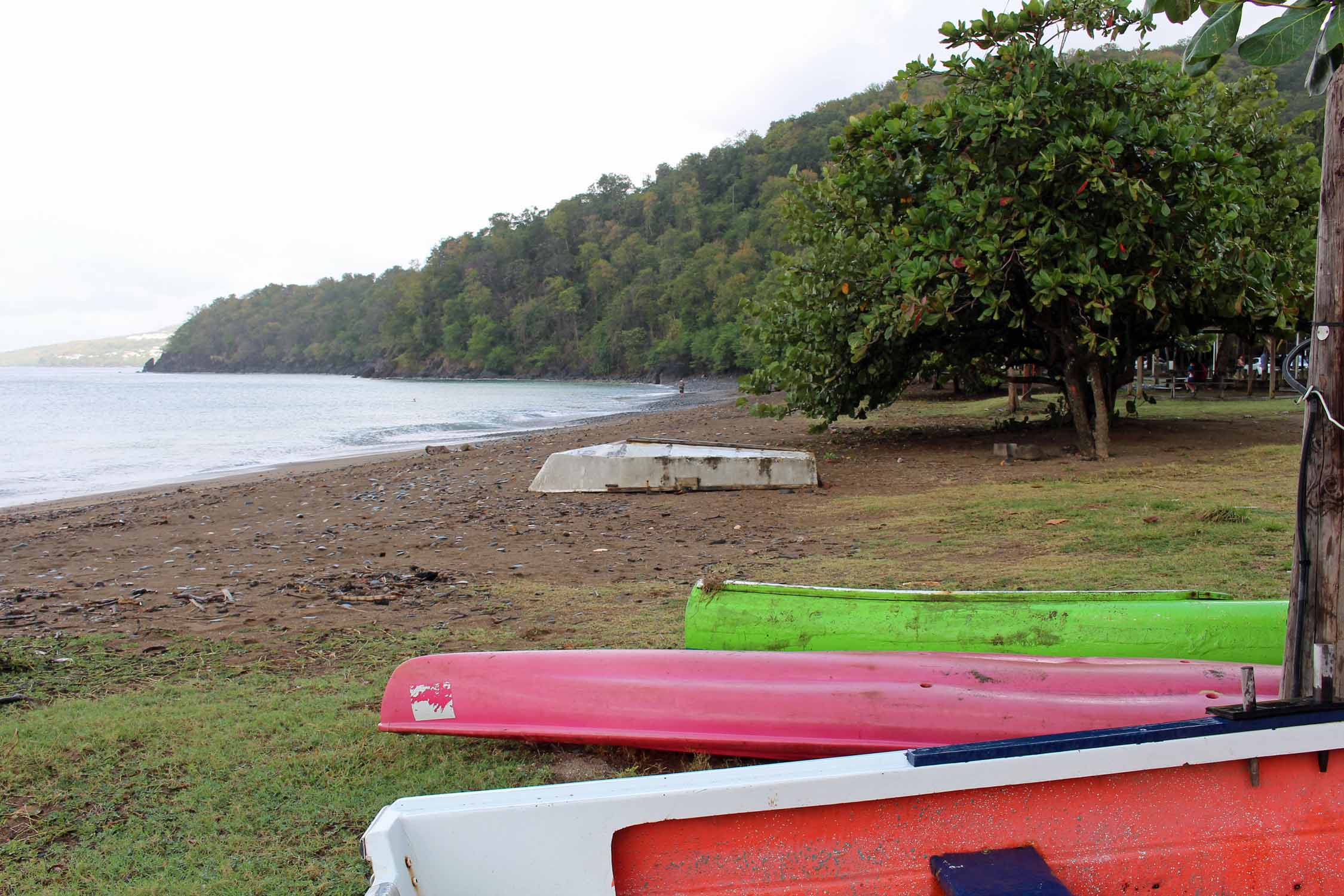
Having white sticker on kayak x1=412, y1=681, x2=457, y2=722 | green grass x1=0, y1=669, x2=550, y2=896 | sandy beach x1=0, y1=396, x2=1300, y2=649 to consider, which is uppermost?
white sticker on kayak x1=412, y1=681, x2=457, y2=722

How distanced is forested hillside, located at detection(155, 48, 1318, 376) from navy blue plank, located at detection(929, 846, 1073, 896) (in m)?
61.8

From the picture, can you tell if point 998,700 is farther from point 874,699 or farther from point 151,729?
point 151,729

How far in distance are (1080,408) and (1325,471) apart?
940cm

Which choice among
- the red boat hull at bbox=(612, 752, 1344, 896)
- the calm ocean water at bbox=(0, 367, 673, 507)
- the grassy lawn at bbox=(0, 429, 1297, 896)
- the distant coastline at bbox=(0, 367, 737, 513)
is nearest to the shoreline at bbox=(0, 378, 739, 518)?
the distant coastline at bbox=(0, 367, 737, 513)

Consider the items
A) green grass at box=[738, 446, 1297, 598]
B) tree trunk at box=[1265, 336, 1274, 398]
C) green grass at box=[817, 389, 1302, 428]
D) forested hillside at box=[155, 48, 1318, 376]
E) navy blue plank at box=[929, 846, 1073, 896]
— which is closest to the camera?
navy blue plank at box=[929, 846, 1073, 896]

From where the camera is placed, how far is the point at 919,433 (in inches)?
587

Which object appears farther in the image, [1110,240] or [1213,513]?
[1110,240]

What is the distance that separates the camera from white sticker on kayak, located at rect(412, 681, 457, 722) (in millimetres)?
3410

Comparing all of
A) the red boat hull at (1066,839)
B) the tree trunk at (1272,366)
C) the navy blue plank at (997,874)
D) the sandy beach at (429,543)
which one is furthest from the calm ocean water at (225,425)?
the tree trunk at (1272,366)

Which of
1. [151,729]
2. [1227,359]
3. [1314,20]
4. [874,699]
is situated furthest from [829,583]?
[1227,359]

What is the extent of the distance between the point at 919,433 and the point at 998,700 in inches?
485

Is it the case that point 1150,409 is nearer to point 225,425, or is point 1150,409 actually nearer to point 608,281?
point 225,425

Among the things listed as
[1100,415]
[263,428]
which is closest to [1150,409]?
[1100,415]

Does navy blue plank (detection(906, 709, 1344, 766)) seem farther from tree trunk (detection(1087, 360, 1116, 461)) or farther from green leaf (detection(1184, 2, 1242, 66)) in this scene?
tree trunk (detection(1087, 360, 1116, 461))
